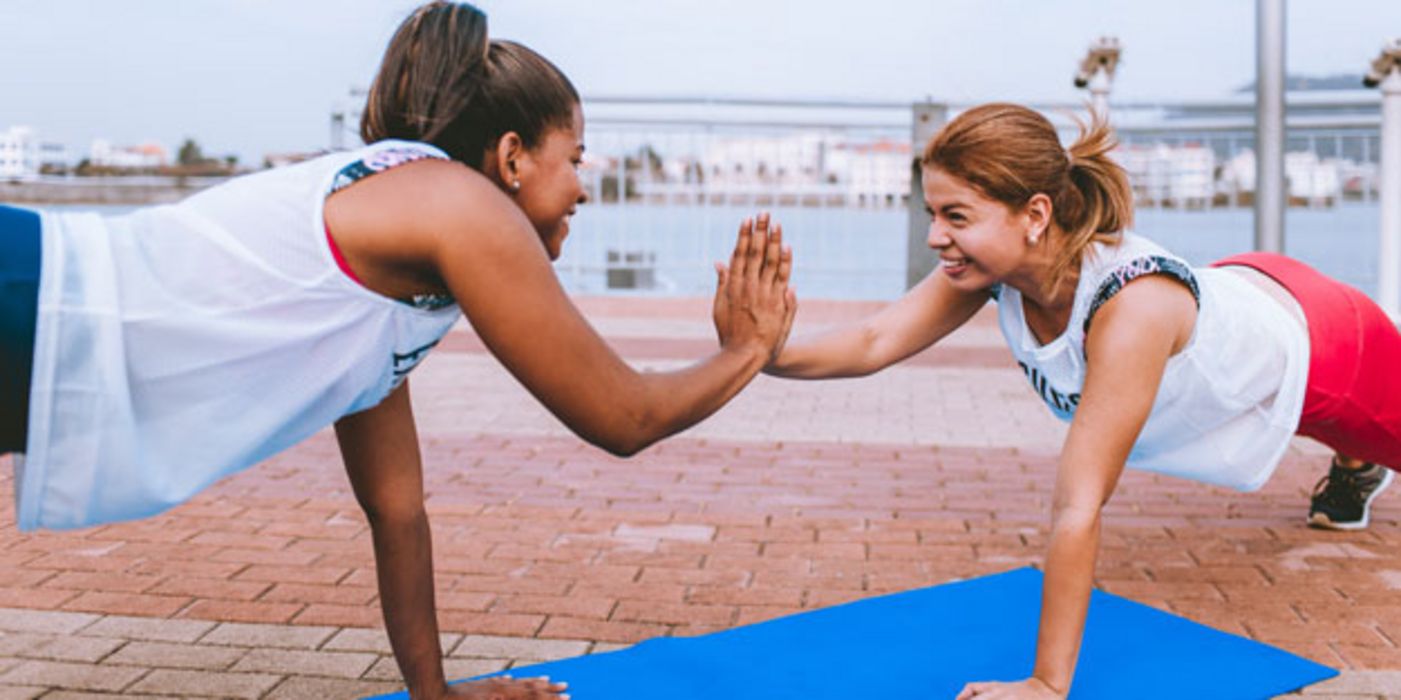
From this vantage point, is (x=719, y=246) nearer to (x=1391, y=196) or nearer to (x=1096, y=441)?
(x=1391, y=196)

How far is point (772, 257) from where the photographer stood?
2627 mm

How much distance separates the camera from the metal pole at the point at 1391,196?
7.31 m

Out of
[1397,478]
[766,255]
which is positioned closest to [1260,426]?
[766,255]

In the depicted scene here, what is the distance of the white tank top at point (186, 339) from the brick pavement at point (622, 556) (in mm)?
988

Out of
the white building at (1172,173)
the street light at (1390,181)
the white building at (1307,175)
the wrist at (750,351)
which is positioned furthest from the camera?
the white building at (1172,173)

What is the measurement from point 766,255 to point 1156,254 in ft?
3.09

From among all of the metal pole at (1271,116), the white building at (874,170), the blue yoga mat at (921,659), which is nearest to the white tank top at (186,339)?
the blue yoga mat at (921,659)

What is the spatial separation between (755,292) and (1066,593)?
0.86 m

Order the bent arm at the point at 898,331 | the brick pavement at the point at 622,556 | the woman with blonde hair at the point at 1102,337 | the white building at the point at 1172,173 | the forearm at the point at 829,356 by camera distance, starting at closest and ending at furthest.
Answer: the woman with blonde hair at the point at 1102,337, the brick pavement at the point at 622,556, the forearm at the point at 829,356, the bent arm at the point at 898,331, the white building at the point at 1172,173

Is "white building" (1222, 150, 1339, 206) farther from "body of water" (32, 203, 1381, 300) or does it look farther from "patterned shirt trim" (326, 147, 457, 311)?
"patterned shirt trim" (326, 147, 457, 311)

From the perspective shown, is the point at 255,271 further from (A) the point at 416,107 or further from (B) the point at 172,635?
(B) the point at 172,635

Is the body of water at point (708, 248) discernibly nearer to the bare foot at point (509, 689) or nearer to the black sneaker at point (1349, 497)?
the black sneaker at point (1349, 497)

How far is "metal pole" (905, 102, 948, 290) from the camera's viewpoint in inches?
378

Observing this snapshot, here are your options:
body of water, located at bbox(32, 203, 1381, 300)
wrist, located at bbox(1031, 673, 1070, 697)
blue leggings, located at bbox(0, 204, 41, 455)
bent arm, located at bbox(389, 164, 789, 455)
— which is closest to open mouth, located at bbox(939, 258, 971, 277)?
bent arm, located at bbox(389, 164, 789, 455)
